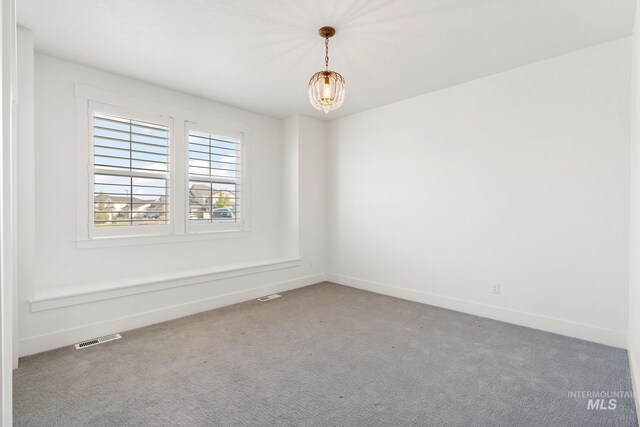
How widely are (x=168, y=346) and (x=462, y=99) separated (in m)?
3.99

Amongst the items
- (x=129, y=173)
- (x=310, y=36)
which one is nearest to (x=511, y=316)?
(x=310, y=36)

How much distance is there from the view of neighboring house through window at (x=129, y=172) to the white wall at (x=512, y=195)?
8.85ft

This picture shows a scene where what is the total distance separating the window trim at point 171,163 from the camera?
334 cm

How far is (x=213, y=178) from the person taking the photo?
14.6 feet

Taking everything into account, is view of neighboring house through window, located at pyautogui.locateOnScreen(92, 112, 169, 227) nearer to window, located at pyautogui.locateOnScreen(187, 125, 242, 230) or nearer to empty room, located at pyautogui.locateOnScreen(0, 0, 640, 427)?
empty room, located at pyautogui.locateOnScreen(0, 0, 640, 427)

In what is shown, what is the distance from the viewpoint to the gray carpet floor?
1986mm

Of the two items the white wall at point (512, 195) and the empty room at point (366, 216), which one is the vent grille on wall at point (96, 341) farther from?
the white wall at point (512, 195)

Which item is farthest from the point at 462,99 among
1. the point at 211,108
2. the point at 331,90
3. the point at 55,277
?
the point at 55,277

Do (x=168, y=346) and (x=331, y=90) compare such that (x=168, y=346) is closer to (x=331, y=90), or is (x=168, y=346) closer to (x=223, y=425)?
(x=223, y=425)

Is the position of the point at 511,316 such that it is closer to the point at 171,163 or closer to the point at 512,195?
the point at 512,195

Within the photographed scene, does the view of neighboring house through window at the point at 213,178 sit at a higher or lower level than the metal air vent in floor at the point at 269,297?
higher

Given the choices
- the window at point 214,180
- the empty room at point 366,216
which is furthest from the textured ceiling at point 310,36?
the window at point 214,180

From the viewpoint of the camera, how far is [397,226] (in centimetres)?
448

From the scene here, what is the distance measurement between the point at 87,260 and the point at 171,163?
1.39m
